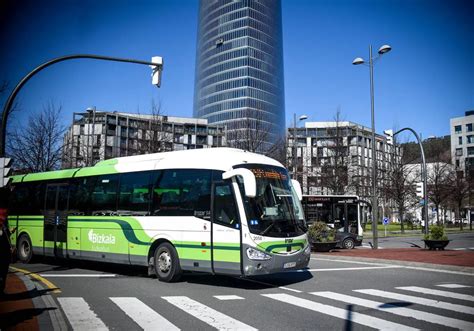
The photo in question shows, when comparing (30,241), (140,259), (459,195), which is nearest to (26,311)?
(140,259)

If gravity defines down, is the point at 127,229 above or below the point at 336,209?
below

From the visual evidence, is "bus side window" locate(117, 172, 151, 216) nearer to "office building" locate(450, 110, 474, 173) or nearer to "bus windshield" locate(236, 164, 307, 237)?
"bus windshield" locate(236, 164, 307, 237)

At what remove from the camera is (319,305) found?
26.3ft

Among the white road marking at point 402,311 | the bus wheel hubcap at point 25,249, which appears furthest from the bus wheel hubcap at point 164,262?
the bus wheel hubcap at point 25,249

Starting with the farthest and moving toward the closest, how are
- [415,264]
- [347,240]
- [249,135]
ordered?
1. [249,135]
2. [347,240]
3. [415,264]

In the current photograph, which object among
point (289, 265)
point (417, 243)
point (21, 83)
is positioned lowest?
point (417, 243)

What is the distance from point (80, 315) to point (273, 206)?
4.88 metres

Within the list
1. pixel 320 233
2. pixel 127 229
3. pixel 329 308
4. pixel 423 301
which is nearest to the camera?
pixel 329 308

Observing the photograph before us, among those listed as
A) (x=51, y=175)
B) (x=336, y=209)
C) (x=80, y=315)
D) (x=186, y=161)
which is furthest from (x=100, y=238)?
(x=336, y=209)

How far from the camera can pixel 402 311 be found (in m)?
7.49

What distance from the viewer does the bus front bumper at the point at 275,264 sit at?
927 centimetres

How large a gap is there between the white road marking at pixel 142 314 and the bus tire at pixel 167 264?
2239 mm

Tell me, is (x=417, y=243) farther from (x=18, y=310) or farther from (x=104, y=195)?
(x=18, y=310)

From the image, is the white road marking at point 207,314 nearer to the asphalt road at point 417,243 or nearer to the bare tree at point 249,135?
the asphalt road at point 417,243
